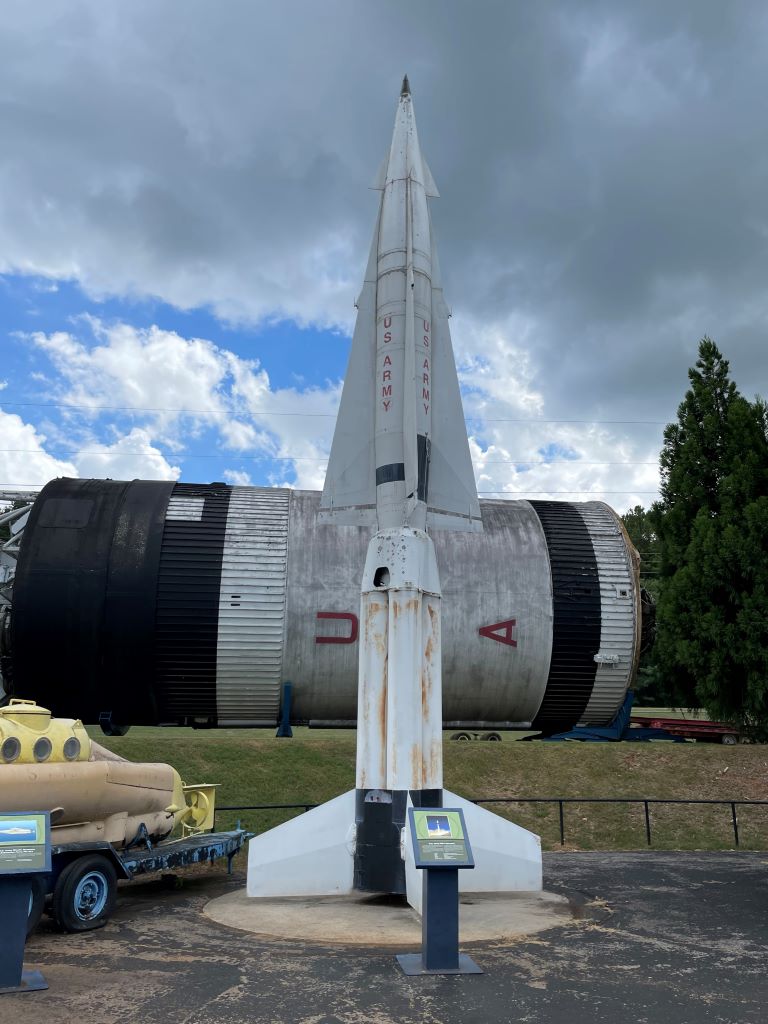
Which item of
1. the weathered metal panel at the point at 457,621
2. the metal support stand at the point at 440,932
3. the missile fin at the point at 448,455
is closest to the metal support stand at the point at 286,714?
the weathered metal panel at the point at 457,621

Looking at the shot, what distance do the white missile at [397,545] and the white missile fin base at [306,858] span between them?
1 centimetres

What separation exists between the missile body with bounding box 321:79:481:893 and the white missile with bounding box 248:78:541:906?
0.06ft

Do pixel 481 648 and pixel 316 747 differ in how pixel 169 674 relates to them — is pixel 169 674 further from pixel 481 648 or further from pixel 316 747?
pixel 481 648

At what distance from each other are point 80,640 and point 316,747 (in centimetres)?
558

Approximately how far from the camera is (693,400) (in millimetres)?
22703

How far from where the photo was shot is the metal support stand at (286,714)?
18.4 m

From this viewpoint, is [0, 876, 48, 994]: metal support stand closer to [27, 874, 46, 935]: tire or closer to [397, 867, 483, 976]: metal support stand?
[27, 874, 46, 935]: tire

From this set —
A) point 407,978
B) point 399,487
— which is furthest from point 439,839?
point 399,487

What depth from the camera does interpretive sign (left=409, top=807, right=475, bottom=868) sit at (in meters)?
7.29

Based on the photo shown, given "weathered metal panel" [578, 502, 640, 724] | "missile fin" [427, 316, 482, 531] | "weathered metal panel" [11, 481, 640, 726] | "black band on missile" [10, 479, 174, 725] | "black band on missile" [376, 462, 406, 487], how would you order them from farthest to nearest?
"weathered metal panel" [578, 502, 640, 724], "weathered metal panel" [11, 481, 640, 726], "black band on missile" [10, 479, 174, 725], "missile fin" [427, 316, 482, 531], "black band on missile" [376, 462, 406, 487]

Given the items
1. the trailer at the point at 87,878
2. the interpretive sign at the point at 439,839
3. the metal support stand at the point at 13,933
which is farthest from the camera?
the trailer at the point at 87,878

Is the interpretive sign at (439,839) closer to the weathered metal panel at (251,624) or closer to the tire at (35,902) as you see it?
the tire at (35,902)

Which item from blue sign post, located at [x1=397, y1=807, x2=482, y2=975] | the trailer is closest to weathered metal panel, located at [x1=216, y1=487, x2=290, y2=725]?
the trailer

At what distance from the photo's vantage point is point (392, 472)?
12.0m
